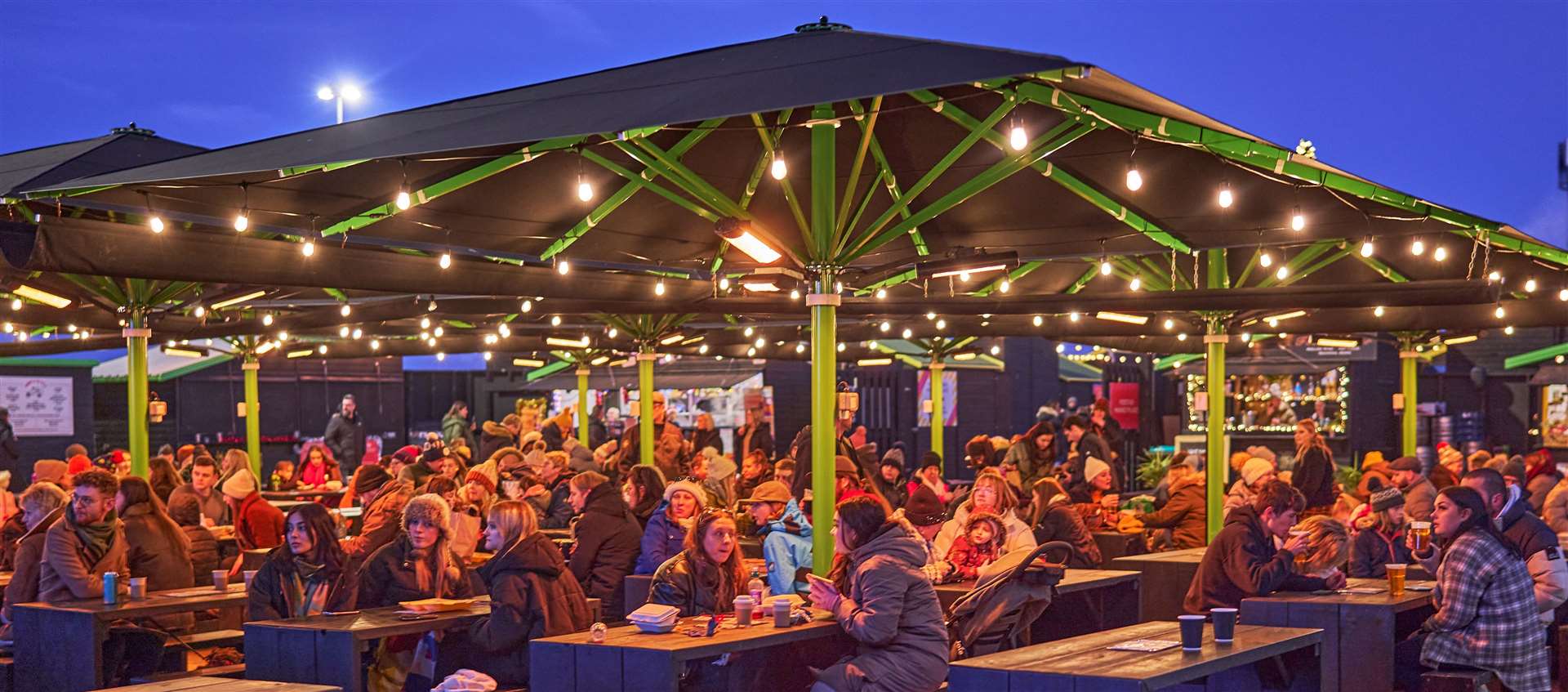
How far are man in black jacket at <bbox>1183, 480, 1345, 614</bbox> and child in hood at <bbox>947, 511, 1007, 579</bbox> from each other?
1.14 m

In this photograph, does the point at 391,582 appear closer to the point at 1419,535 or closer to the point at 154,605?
the point at 154,605

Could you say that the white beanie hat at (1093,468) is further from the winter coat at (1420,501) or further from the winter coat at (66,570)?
the winter coat at (66,570)

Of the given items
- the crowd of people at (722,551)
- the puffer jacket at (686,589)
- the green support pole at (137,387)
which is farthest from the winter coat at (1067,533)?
the green support pole at (137,387)

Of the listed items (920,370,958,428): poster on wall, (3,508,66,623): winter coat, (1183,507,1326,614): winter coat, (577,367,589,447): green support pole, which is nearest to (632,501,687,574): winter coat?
(1183,507,1326,614): winter coat

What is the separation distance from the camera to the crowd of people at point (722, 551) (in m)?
7.27

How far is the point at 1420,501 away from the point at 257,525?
329 inches

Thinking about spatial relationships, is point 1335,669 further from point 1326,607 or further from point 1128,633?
point 1128,633

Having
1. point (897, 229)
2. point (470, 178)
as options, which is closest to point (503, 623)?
point (470, 178)

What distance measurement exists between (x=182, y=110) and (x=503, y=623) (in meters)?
128

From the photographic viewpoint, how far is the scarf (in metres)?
8.39

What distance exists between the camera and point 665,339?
1978cm

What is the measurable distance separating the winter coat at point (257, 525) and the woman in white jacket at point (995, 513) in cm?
488

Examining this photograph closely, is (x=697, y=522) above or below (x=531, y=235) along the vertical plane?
below

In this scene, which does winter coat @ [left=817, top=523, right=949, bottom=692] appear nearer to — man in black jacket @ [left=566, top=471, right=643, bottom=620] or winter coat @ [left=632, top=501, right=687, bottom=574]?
winter coat @ [left=632, top=501, right=687, bottom=574]
